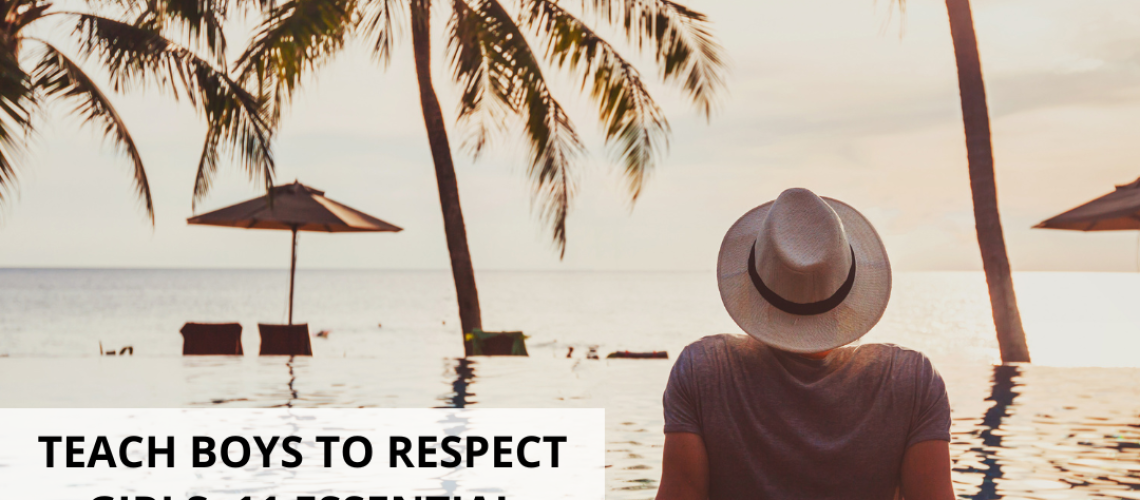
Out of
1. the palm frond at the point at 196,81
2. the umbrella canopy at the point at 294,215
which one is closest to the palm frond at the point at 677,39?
the palm frond at the point at 196,81

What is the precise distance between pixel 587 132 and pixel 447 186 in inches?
79.3

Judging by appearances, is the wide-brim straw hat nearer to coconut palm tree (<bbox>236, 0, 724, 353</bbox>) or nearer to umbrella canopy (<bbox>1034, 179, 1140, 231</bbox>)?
coconut palm tree (<bbox>236, 0, 724, 353</bbox>)

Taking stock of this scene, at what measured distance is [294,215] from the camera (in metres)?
13.2

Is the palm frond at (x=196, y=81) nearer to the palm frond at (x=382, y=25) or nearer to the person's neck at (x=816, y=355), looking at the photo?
the palm frond at (x=382, y=25)

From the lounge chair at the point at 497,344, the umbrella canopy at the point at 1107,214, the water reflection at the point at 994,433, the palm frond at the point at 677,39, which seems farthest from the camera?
the lounge chair at the point at 497,344

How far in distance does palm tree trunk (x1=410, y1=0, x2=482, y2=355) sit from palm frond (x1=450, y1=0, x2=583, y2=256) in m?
0.46

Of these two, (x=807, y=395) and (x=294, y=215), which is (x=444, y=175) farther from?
(x=807, y=395)

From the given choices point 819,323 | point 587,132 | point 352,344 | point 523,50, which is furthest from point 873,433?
point 352,344

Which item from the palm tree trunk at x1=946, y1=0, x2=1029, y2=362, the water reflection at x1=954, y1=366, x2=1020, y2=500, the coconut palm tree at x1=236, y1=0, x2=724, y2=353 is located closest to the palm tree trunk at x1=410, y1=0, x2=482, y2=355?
the coconut palm tree at x1=236, y1=0, x2=724, y2=353

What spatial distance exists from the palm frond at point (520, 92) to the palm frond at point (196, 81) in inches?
118

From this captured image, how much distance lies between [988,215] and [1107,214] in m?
2.90

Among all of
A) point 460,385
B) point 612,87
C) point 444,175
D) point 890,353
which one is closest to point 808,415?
point 890,353

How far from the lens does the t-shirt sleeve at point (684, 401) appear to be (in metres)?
1.69

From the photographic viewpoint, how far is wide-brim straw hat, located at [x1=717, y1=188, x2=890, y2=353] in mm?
1646
